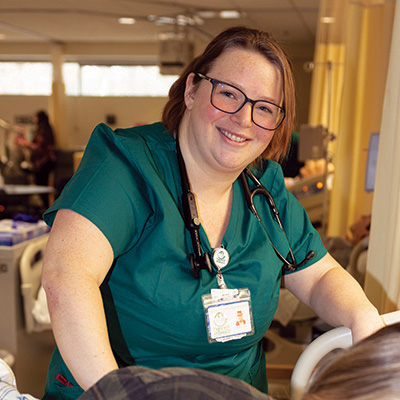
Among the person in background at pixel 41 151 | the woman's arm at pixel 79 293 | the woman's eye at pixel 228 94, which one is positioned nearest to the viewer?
the woman's arm at pixel 79 293

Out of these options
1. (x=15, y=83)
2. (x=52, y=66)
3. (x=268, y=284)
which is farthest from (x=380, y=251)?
(x=15, y=83)

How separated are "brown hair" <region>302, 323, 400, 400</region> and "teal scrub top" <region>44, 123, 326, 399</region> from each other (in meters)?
0.52

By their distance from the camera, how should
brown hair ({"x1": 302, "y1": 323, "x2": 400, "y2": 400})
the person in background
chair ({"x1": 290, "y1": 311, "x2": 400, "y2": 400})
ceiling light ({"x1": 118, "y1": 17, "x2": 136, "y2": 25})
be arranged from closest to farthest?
brown hair ({"x1": 302, "y1": 323, "x2": 400, "y2": 400})
chair ({"x1": 290, "y1": 311, "x2": 400, "y2": 400})
ceiling light ({"x1": 118, "y1": 17, "x2": 136, "y2": 25})
the person in background

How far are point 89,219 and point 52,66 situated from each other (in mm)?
10440

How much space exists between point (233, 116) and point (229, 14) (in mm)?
6840

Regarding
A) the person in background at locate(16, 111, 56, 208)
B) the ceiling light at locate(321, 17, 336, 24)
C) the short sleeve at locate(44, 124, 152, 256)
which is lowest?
the person in background at locate(16, 111, 56, 208)

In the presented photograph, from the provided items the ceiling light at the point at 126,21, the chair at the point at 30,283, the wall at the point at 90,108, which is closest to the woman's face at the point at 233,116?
the chair at the point at 30,283

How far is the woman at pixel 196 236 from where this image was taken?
1.07 meters

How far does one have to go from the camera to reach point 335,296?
1.33 m

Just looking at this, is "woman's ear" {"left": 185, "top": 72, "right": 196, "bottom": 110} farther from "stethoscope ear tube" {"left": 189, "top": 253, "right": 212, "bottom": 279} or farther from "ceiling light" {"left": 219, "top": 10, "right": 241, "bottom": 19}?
"ceiling light" {"left": 219, "top": 10, "right": 241, "bottom": 19}

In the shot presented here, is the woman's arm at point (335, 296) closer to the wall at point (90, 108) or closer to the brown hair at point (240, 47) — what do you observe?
the brown hair at point (240, 47)

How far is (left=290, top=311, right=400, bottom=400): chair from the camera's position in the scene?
1.16 metres

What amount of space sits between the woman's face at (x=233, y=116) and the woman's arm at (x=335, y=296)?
38 centimetres

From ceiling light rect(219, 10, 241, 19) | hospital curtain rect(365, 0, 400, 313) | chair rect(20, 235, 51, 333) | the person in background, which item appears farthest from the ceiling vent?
hospital curtain rect(365, 0, 400, 313)
